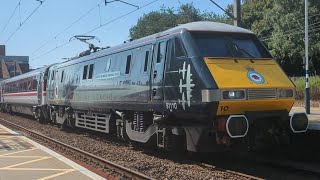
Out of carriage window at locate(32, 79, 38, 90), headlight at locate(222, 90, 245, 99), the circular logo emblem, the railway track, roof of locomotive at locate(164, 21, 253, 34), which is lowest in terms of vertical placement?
the railway track

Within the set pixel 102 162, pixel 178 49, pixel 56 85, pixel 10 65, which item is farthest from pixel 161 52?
pixel 10 65

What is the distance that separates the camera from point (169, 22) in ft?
301

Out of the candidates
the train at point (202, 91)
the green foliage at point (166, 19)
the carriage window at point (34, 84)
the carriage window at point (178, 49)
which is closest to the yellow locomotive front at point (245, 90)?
the train at point (202, 91)

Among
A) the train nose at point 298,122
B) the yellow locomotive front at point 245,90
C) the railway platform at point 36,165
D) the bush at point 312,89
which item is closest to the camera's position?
the yellow locomotive front at point 245,90

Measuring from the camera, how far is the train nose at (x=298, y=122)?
11.0 m

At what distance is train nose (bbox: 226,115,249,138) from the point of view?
10023 mm

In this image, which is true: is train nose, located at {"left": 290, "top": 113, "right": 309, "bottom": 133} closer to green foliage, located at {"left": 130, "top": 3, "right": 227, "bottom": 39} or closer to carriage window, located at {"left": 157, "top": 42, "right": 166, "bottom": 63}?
carriage window, located at {"left": 157, "top": 42, "right": 166, "bottom": 63}

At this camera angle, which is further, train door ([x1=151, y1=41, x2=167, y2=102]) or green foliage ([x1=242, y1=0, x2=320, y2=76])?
green foliage ([x1=242, y1=0, x2=320, y2=76])

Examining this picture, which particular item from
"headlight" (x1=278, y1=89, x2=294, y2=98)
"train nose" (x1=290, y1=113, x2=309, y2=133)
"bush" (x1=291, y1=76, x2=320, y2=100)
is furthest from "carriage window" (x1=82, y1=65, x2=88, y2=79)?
"bush" (x1=291, y1=76, x2=320, y2=100)

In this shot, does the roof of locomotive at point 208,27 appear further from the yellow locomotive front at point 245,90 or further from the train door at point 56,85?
the train door at point 56,85

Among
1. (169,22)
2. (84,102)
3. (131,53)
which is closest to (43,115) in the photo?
(84,102)

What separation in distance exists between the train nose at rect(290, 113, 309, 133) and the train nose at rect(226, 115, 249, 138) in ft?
4.33

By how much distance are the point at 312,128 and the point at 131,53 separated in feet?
17.2

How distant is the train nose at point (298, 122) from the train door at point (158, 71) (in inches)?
116
